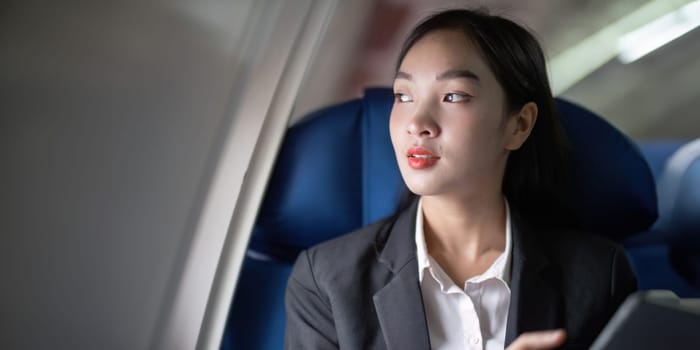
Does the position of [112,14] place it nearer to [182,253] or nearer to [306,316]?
[182,253]

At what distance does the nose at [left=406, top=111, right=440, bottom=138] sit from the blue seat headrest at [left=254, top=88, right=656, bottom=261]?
334mm

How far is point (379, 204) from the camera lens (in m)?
1.43

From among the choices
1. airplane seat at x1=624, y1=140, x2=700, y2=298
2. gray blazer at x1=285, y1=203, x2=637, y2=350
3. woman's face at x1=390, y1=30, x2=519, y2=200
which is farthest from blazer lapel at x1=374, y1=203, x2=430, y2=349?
airplane seat at x1=624, y1=140, x2=700, y2=298

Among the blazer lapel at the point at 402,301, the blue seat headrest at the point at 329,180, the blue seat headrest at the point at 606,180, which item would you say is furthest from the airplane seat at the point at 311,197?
the blue seat headrest at the point at 606,180

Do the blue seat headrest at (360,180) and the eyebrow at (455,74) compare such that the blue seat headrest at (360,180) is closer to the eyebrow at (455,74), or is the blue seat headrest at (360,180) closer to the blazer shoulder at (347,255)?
the blazer shoulder at (347,255)

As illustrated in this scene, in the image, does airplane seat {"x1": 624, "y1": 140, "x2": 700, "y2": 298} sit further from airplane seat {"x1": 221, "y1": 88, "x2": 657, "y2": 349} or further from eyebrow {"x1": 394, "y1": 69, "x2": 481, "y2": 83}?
eyebrow {"x1": 394, "y1": 69, "x2": 481, "y2": 83}

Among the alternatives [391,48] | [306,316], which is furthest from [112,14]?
[391,48]

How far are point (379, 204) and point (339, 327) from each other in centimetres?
38

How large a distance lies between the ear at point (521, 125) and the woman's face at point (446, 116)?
1.5 inches

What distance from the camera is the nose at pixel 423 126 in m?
1.07

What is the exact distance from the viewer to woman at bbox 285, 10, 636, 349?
1096mm

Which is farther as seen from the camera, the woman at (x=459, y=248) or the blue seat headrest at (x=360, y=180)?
the blue seat headrest at (x=360, y=180)

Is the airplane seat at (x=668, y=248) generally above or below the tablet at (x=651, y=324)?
above

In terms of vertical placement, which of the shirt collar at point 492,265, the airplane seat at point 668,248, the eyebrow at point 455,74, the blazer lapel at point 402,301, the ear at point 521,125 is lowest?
the blazer lapel at point 402,301
